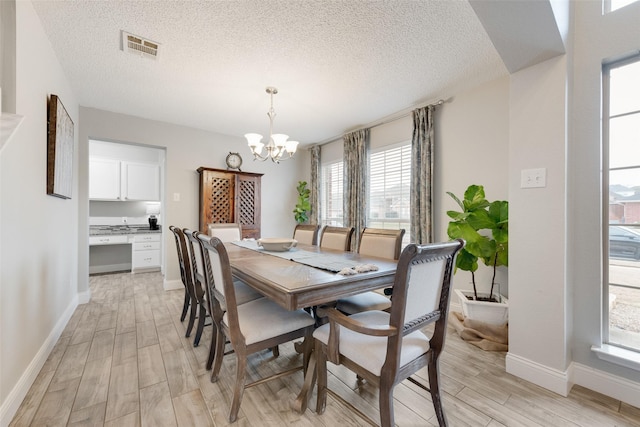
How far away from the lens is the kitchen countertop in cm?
504

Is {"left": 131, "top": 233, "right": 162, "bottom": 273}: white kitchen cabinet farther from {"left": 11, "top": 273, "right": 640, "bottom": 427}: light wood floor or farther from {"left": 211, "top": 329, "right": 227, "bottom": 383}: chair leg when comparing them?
{"left": 211, "top": 329, "right": 227, "bottom": 383}: chair leg

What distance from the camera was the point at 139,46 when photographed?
2168 mm

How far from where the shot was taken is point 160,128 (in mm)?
3973

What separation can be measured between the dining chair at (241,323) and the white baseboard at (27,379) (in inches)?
39.9

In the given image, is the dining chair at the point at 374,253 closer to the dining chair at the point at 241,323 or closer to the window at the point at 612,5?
the dining chair at the point at 241,323

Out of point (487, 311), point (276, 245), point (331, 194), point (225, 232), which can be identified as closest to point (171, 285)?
point (225, 232)

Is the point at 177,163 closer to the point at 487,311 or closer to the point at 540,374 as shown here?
the point at 487,311

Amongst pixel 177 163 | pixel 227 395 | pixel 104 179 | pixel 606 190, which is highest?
pixel 177 163

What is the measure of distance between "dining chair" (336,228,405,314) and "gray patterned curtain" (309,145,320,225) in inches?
102

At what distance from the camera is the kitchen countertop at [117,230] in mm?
5042

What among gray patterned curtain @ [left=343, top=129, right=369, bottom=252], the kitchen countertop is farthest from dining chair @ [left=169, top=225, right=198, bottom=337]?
the kitchen countertop

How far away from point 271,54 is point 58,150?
2026 mm

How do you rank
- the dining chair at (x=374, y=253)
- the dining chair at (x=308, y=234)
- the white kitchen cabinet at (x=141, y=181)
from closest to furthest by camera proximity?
the dining chair at (x=374, y=253) → the dining chair at (x=308, y=234) → the white kitchen cabinet at (x=141, y=181)

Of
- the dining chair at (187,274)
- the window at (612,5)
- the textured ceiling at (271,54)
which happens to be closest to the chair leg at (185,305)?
the dining chair at (187,274)
